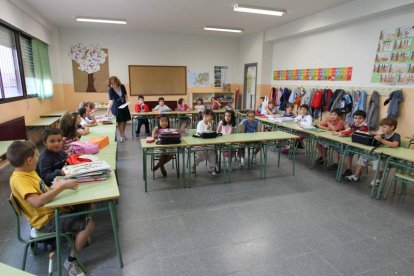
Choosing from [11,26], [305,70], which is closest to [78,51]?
[11,26]

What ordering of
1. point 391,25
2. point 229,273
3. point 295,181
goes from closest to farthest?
point 229,273 < point 295,181 < point 391,25

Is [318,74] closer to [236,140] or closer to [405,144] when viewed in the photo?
[405,144]

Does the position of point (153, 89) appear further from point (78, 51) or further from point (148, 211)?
point (148, 211)

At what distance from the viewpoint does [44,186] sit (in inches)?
72.1

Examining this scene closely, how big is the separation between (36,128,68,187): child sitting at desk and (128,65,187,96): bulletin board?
23.7 feet

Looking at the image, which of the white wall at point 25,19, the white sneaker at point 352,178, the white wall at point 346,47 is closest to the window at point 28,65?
the white wall at point 25,19

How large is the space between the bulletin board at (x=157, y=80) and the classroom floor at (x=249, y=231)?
5746 mm

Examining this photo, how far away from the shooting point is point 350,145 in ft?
12.2

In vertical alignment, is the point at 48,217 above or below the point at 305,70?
below

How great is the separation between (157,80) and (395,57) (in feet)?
23.1

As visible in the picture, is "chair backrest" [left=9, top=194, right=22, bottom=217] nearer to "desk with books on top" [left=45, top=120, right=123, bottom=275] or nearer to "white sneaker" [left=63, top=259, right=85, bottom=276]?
"desk with books on top" [left=45, top=120, right=123, bottom=275]

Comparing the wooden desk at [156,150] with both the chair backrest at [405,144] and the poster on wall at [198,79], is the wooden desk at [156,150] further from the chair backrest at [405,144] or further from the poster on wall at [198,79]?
the poster on wall at [198,79]

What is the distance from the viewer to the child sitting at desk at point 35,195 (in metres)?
1.65

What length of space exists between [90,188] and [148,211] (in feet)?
3.84
